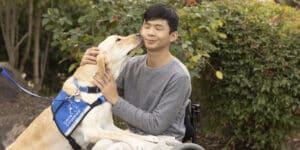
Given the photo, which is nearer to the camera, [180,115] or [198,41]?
[180,115]

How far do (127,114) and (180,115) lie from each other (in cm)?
38

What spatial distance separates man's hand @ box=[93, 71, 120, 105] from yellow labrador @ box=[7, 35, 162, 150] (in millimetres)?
32

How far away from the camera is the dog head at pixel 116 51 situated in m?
3.38

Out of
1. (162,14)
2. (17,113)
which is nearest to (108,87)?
(162,14)

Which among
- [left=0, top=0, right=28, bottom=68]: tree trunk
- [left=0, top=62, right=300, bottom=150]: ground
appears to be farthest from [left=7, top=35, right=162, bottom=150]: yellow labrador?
[left=0, top=0, right=28, bottom=68]: tree trunk

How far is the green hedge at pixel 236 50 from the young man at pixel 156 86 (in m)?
1.11

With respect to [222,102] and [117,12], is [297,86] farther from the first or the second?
[117,12]

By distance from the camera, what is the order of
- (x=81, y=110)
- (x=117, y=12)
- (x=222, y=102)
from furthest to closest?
(x=222, y=102) → (x=117, y=12) → (x=81, y=110)

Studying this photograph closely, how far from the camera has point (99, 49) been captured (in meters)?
3.41

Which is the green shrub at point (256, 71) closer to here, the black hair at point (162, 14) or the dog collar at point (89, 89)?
the black hair at point (162, 14)

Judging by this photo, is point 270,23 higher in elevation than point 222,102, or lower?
higher

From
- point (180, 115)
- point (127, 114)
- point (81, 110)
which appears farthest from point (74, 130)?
point (180, 115)

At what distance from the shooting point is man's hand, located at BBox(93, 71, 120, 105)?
130 inches

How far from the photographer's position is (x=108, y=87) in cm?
332
